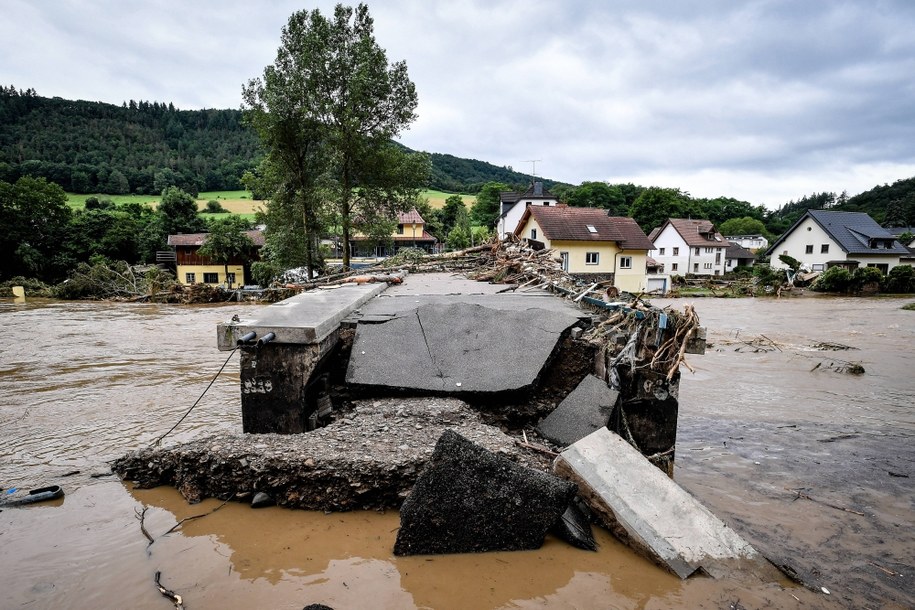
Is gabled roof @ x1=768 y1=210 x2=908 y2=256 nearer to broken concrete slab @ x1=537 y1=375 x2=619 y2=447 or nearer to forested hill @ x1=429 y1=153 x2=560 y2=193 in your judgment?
broken concrete slab @ x1=537 y1=375 x2=619 y2=447

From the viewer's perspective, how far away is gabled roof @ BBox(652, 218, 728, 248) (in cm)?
4991

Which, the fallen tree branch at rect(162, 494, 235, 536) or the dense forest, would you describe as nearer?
the fallen tree branch at rect(162, 494, 235, 536)

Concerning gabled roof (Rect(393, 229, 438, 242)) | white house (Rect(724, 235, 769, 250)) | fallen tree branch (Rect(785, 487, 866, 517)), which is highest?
white house (Rect(724, 235, 769, 250))

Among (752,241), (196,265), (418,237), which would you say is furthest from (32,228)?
(752,241)

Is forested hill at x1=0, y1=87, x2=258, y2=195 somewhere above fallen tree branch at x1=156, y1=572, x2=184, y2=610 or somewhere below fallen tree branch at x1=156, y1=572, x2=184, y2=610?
above

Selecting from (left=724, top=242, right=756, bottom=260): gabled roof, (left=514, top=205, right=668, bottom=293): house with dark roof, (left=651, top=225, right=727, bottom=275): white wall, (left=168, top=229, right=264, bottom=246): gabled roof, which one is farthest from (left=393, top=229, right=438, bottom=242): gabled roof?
(left=724, top=242, right=756, bottom=260): gabled roof

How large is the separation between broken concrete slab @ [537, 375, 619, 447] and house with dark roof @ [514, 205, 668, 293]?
2586cm

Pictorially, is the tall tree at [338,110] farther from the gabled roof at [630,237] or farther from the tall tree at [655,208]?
the tall tree at [655,208]

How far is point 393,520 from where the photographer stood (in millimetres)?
3143

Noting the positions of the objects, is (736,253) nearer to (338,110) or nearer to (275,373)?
(338,110)

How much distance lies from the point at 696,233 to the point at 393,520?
55.7 m

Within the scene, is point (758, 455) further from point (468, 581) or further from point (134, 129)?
point (134, 129)

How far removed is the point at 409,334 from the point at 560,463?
233 cm

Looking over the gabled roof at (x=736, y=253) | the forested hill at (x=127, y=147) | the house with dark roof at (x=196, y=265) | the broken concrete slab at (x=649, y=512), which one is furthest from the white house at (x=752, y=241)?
the broken concrete slab at (x=649, y=512)
